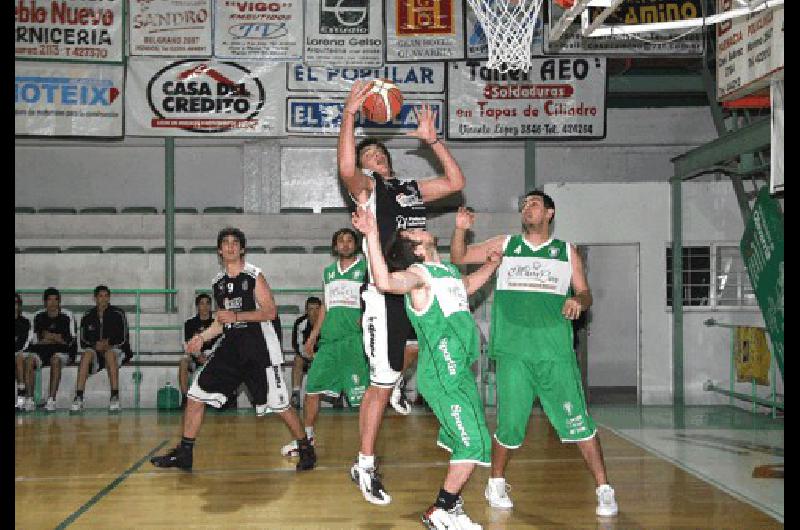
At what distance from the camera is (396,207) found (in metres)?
6.25

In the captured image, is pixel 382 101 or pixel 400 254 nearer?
pixel 400 254

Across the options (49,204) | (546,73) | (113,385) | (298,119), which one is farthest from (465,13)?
(49,204)

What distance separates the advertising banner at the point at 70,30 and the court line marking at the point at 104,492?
20.4ft

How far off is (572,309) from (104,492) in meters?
3.61

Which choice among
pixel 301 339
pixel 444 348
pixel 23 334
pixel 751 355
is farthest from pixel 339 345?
pixel 23 334

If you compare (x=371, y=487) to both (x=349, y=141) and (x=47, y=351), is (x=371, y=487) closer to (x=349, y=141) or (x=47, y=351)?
(x=349, y=141)

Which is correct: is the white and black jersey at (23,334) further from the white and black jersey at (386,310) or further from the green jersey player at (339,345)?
the white and black jersey at (386,310)

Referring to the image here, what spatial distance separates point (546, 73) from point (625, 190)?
2.00 m

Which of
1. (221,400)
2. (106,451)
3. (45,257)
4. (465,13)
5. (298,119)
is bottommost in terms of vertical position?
(106,451)

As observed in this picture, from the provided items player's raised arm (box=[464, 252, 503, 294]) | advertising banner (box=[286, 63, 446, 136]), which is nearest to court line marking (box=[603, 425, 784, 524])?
player's raised arm (box=[464, 252, 503, 294])

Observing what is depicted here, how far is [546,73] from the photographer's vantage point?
43.6ft

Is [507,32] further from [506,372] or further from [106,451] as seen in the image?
[106,451]

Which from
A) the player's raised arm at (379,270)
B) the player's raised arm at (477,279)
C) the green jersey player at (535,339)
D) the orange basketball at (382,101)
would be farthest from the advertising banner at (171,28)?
the player's raised arm at (379,270)

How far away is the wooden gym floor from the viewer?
19.4ft
